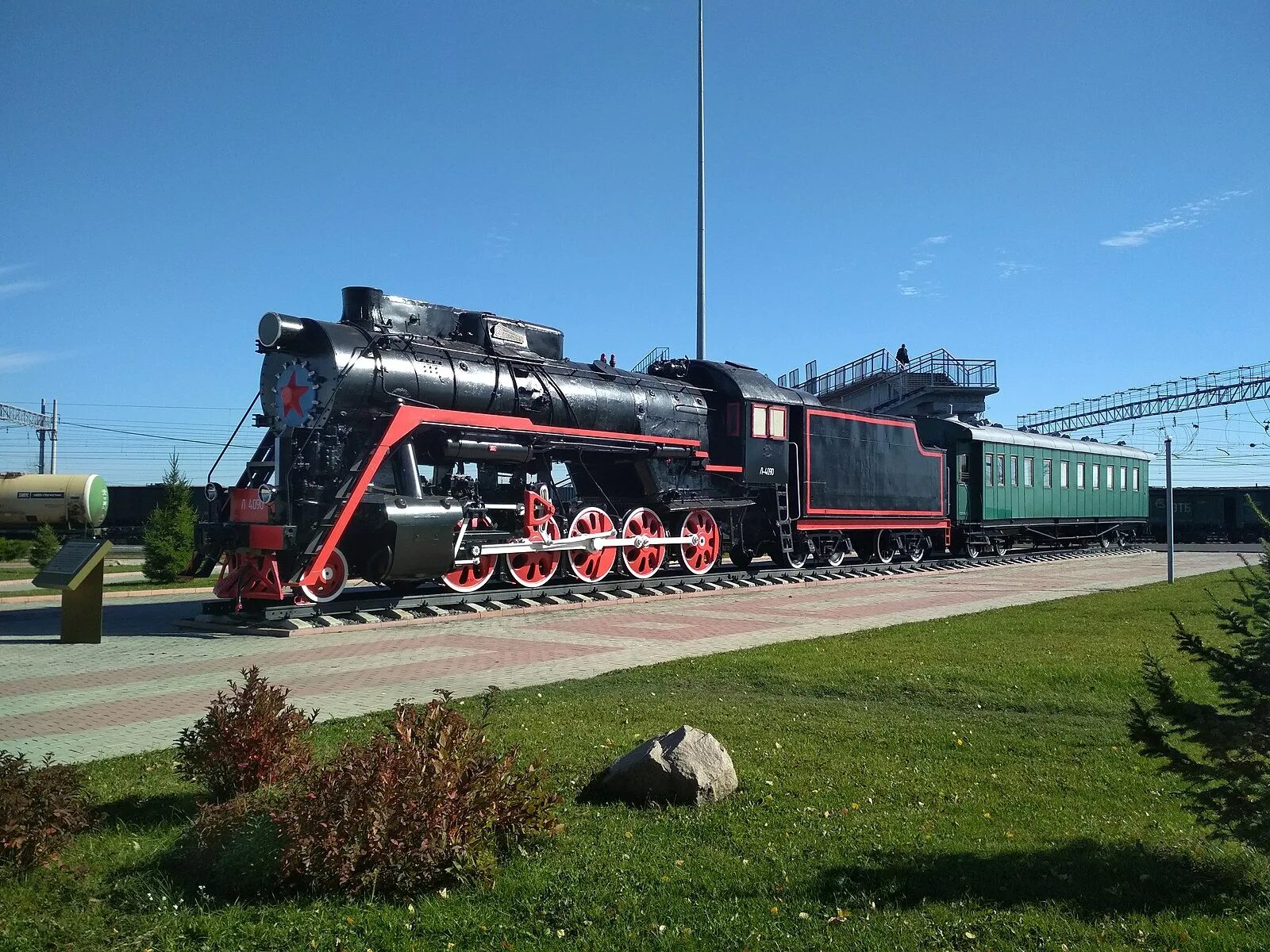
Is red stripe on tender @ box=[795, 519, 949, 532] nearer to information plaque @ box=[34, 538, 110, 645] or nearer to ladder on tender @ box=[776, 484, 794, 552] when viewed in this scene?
ladder on tender @ box=[776, 484, 794, 552]

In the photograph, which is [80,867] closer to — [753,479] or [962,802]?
[962,802]

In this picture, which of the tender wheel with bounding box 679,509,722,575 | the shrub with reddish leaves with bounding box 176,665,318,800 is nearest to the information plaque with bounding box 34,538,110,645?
the shrub with reddish leaves with bounding box 176,665,318,800

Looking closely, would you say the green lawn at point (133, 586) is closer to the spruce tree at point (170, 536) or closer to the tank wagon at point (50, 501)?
the spruce tree at point (170, 536)

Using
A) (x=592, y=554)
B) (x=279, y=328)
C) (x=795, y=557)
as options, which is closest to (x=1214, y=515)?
(x=795, y=557)

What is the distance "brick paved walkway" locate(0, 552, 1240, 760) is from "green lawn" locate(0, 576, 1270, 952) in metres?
1.60

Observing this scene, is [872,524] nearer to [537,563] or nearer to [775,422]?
[775,422]

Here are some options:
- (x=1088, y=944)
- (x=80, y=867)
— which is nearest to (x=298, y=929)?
(x=80, y=867)

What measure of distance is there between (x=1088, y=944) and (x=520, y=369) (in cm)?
1400

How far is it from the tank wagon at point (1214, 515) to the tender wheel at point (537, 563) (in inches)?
1728

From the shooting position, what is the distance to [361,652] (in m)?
12.0

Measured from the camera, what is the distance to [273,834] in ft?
15.8

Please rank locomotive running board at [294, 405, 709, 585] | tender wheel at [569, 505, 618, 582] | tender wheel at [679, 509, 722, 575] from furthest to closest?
tender wheel at [679, 509, 722, 575] → tender wheel at [569, 505, 618, 582] → locomotive running board at [294, 405, 709, 585]

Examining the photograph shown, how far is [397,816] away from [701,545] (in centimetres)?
1691

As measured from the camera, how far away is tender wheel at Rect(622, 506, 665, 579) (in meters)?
19.5
